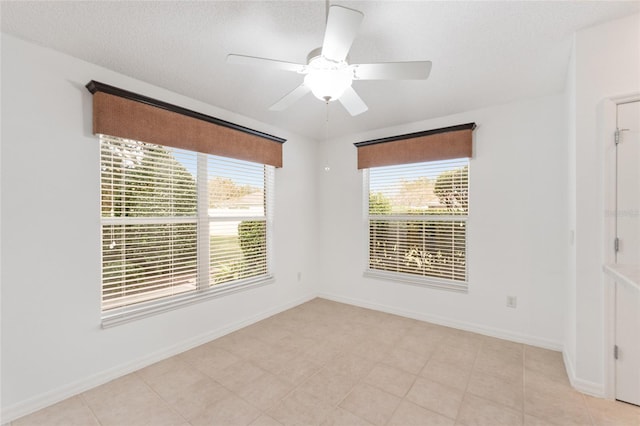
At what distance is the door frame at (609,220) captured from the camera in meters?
1.87

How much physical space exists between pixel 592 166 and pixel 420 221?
1.72 m

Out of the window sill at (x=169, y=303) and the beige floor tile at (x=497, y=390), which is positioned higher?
the window sill at (x=169, y=303)

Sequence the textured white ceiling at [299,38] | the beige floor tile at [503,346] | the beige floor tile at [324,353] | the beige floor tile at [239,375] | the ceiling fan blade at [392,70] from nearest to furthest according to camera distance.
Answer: the ceiling fan blade at [392,70], the textured white ceiling at [299,38], the beige floor tile at [239,375], the beige floor tile at [324,353], the beige floor tile at [503,346]

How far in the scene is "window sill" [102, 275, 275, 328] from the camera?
225cm

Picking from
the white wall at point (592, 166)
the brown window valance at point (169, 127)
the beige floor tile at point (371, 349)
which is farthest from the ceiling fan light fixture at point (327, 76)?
the beige floor tile at point (371, 349)

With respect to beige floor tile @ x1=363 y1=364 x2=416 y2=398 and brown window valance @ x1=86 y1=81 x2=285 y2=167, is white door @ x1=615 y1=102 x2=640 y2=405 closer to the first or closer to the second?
beige floor tile @ x1=363 y1=364 x2=416 y2=398

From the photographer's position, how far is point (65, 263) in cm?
202

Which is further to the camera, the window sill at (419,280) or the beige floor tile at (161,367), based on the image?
the window sill at (419,280)

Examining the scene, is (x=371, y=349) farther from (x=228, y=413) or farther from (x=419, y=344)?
(x=228, y=413)

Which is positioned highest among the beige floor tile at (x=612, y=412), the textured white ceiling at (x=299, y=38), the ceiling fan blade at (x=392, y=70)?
the textured white ceiling at (x=299, y=38)

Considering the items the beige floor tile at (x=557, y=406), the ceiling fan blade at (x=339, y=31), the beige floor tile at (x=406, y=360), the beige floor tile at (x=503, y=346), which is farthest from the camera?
the beige floor tile at (x=503, y=346)

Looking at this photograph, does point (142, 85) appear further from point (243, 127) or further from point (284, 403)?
point (284, 403)

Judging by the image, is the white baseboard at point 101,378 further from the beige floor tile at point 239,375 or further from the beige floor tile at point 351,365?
the beige floor tile at point 351,365

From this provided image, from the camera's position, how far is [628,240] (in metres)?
1.82
